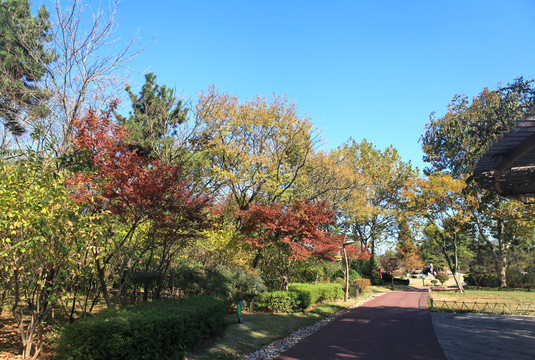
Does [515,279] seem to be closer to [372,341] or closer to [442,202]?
[442,202]

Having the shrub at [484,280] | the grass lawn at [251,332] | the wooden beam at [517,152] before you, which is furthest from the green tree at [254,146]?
the shrub at [484,280]

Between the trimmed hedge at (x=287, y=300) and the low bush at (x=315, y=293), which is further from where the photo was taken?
the low bush at (x=315, y=293)

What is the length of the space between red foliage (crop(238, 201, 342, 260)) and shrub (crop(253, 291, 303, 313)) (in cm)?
163

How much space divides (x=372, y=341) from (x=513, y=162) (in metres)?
5.67

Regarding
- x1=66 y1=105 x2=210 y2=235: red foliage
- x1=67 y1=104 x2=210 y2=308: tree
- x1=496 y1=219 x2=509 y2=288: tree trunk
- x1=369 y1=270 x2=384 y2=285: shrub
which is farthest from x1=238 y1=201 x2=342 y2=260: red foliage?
x1=369 y1=270 x2=384 y2=285: shrub

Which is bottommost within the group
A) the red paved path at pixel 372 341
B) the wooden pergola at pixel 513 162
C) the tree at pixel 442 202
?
the red paved path at pixel 372 341

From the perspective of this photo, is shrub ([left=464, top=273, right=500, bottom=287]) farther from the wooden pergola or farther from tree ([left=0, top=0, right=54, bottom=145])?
tree ([left=0, top=0, right=54, bottom=145])

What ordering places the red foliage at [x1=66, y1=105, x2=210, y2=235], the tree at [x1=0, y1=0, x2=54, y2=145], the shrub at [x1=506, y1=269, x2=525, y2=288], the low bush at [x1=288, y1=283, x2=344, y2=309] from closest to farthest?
the red foliage at [x1=66, y1=105, x2=210, y2=235] → the tree at [x1=0, y1=0, x2=54, y2=145] → the low bush at [x1=288, y1=283, x2=344, y2=309] → the shrub at [x1=506, y1=269, x2=525, y2=288]

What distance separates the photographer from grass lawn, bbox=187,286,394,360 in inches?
293

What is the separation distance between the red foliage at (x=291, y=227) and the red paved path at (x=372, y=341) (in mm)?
2983

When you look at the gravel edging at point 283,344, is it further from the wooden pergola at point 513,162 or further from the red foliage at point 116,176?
the wooden pergola at point 513,162

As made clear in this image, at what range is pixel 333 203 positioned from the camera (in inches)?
990

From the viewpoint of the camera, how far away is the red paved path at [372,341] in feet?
25.0

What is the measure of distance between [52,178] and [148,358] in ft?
11.1
